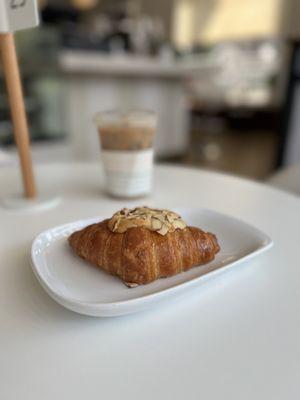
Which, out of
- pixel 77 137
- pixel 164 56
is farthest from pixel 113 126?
pixel 164 56

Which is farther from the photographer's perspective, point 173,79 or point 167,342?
point 173,79

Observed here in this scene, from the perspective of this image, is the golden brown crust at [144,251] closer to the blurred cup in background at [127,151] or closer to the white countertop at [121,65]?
the blurred cup in background at [127,151]

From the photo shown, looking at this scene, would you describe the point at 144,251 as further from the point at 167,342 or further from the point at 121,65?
the point at 121,65

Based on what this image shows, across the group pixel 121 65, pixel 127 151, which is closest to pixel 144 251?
pixel 127 151

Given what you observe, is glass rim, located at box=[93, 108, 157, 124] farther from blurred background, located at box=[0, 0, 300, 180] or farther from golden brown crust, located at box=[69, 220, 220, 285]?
blurred background, located at box=[0, 0, 300, 180]

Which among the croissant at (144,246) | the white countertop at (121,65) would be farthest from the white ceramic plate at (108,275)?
the white countertop at (121,65)

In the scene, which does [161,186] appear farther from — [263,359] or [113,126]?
[263,359]

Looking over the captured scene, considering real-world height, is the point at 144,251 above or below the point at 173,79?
above
